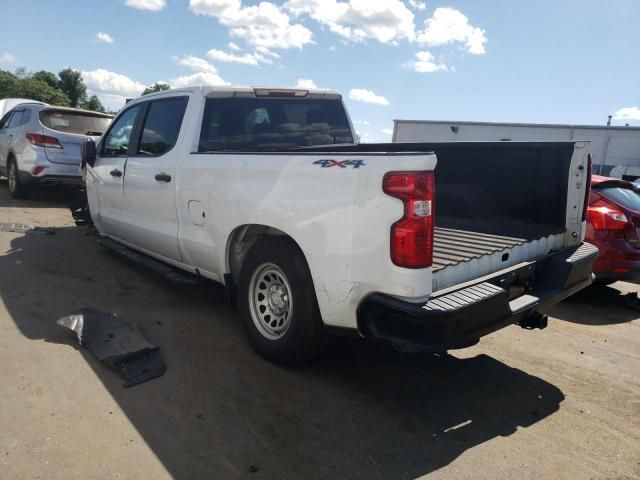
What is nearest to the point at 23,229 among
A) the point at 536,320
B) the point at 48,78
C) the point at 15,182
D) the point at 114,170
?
the point at 114,170

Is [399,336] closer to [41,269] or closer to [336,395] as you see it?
[336,395]

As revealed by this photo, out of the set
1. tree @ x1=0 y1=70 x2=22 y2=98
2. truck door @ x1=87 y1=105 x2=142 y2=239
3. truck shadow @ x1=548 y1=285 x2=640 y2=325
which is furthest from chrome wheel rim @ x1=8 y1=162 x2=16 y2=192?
tree @ x1=0 y1=70 x2=22 y2=98

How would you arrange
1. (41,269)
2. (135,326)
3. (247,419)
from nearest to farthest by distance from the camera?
(247,419) < (135,326) < (41,269)

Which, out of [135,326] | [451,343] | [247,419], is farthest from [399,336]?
[135,326]

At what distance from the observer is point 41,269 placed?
5.37 m

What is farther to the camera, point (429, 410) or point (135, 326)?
point (135, 326)

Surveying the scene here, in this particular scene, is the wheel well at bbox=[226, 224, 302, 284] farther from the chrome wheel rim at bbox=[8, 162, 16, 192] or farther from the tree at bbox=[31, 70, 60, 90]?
the tree at bbox=[31, 70, 60, 90]

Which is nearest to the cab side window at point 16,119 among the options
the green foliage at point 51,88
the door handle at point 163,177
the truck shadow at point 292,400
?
the truck shadow at point 292,400

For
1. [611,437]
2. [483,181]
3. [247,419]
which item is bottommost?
[611,437]

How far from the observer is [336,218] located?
9.07 ft

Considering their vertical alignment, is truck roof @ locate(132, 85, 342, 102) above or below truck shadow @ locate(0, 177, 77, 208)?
above

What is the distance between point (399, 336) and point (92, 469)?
163 cm

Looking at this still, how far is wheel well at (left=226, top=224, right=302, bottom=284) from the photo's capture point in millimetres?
3504

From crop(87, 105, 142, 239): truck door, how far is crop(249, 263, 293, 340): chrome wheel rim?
96.3 inches
